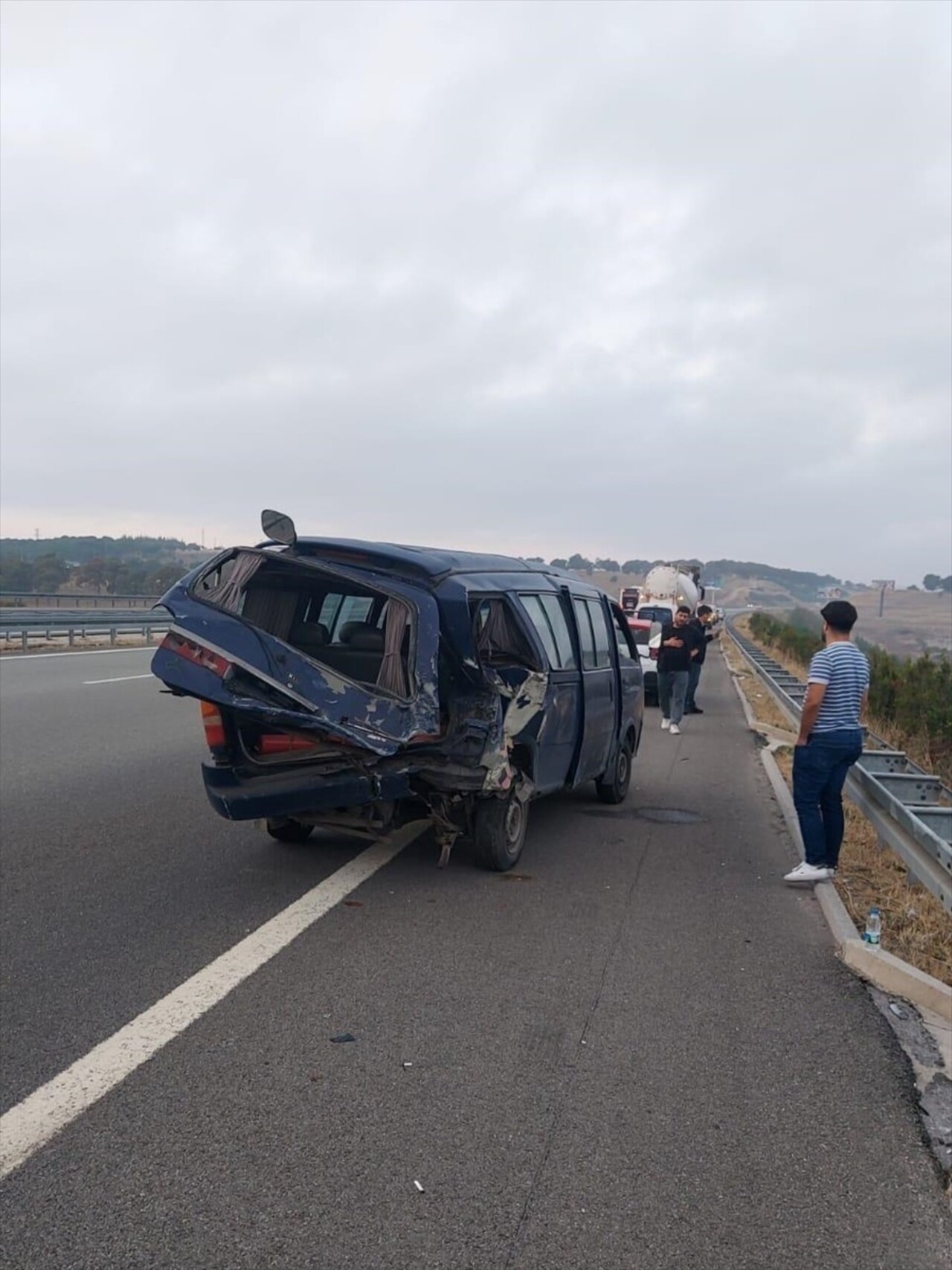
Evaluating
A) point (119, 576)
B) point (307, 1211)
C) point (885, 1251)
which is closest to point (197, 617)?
point (307, 1211)

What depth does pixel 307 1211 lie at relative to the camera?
10.7 feet

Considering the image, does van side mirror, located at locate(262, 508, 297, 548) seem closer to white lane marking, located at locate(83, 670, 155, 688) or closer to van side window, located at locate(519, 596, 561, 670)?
van side window, located at locate(519, 596, 561, 670)

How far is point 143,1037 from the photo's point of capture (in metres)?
4.47

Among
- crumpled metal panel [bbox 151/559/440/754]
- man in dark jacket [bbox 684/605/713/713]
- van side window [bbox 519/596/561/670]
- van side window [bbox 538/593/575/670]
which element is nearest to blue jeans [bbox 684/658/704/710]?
man in dark jacket [bbox 684/605/713/713]

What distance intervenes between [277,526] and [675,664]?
35.1ft

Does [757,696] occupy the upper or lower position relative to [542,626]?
lower

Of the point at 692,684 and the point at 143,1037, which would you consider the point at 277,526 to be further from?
the point at 692,684

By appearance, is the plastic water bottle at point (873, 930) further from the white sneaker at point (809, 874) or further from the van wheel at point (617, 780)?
the van wheel at point (617, 780)

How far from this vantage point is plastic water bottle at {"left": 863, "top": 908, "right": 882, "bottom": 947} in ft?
18.5

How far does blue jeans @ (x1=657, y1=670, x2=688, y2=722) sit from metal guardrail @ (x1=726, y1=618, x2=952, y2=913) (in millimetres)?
7250

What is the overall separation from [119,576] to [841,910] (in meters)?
22.4

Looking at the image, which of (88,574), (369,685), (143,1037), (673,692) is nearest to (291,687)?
(369,685)

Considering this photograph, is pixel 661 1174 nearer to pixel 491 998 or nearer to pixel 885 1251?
pixel 885 1251

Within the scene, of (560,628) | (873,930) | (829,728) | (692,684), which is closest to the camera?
(873,930)
